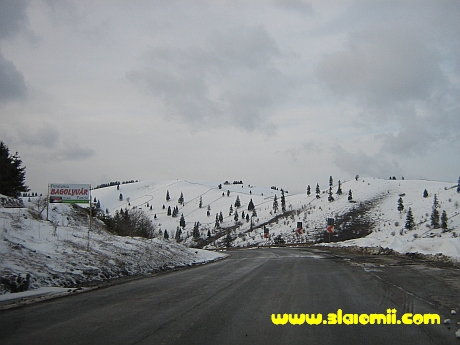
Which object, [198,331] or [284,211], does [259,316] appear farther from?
[284,211]

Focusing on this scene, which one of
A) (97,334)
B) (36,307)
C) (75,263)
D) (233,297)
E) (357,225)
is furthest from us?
(357,225)

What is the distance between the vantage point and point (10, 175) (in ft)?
137

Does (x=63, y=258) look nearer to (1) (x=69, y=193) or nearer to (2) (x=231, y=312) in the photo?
(2) (x=231, y=312)

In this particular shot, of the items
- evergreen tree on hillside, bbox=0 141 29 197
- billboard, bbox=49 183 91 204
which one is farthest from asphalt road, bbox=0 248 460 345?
evergreen tree on hillside, bbox=0 141 29 197

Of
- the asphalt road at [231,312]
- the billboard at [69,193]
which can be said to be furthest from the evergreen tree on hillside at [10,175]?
the asphalt road at [231,312]

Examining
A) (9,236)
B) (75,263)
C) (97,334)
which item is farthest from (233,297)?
(9,236)

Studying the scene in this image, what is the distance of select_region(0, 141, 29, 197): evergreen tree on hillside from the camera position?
4059 centimetres

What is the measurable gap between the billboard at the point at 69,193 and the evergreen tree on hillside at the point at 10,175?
22.1 meters

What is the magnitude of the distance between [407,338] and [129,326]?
4.36m

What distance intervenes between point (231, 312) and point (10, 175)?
4308cm

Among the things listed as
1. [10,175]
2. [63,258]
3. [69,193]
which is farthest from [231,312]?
[10,175]

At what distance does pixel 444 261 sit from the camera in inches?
673

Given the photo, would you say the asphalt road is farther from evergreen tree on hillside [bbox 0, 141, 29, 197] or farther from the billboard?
evergreen tree on hillside [bbox 0, 141, 29, 197]

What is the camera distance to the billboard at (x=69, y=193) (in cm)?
2259
